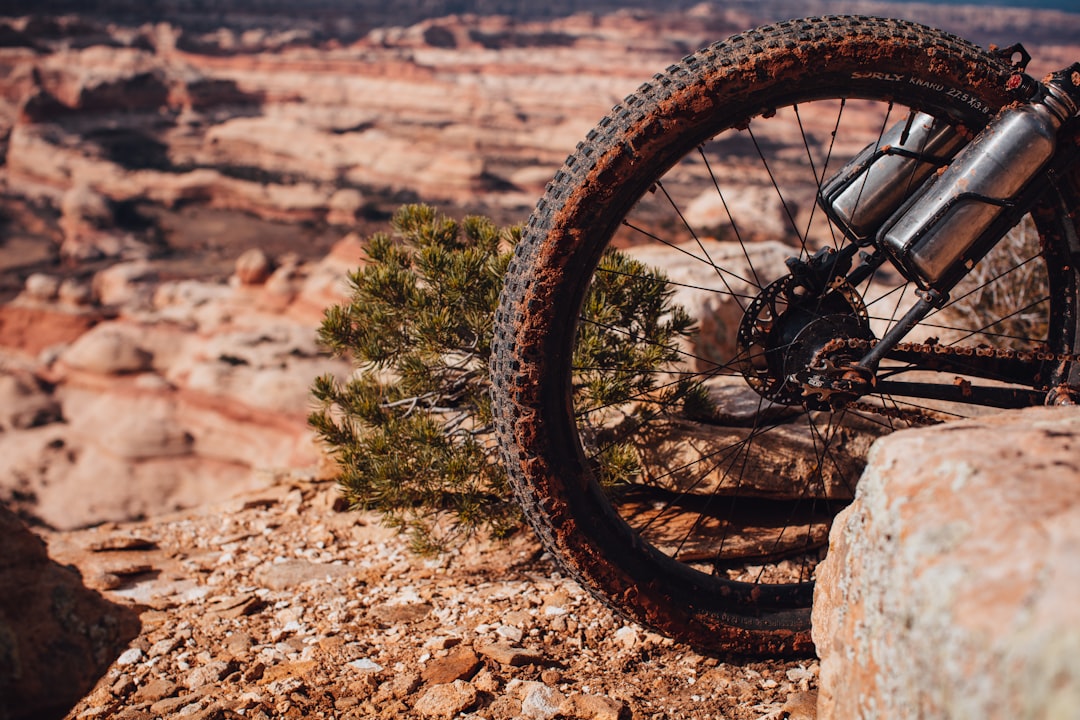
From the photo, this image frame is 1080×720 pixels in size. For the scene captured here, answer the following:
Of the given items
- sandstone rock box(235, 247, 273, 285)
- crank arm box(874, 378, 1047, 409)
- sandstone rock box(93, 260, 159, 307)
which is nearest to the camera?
crank arm box(874, 378, 1047, 409)

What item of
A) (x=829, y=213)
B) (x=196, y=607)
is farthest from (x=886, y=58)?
(x=196, y=607)

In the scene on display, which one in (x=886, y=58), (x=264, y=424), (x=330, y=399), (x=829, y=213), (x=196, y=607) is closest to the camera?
(x=886, y=58)

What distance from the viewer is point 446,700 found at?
6.57 feet

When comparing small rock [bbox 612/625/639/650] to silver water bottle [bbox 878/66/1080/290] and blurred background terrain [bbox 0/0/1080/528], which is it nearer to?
silver water bottle [bbox 878/66/1080/290]

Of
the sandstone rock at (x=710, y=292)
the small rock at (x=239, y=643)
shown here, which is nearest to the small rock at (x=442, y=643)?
the small rock at (x=239, y=643)

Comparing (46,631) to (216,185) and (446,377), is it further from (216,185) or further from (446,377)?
(216,185)

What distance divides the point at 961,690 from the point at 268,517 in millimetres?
3144

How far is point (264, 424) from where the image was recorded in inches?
634

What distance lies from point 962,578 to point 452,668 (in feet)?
4.59

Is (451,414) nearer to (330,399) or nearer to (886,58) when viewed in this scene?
(330,399)

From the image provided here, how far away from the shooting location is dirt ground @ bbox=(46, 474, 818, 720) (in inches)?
79.5

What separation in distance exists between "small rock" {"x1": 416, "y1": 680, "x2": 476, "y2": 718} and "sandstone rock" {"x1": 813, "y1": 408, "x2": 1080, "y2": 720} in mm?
846

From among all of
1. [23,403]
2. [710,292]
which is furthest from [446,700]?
[23,403]

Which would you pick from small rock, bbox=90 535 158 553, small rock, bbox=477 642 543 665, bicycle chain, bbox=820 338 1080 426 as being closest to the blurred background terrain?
small rock, bbox=90 535 158 553
